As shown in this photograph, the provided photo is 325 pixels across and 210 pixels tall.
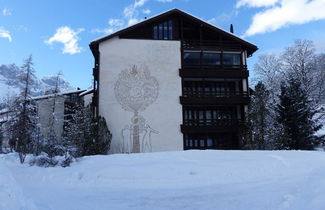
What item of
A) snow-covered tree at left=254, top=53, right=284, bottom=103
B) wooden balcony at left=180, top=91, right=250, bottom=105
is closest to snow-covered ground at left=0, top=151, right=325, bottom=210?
wooden balcony at left=180, top=91, right=250, bottom=105

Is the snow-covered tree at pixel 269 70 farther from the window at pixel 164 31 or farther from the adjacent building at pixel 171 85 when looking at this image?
the window at pixel 164 31

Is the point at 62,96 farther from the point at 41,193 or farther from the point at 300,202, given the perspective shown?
the point at 300,202

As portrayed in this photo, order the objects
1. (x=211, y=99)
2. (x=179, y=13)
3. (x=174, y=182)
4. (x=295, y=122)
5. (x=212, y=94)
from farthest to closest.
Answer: (x=179, y=13) → (x=212, y=94) → (x=211, y=99) → (x=295, y=122) → (x=174, y=182)

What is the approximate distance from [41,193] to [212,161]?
8.20 metres

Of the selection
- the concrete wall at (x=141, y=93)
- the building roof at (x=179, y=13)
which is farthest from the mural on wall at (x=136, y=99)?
the building roof at (x=179, y=13)

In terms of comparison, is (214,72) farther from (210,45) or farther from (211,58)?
(210,45)

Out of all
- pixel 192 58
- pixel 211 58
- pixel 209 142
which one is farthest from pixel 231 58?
pixel 209 142

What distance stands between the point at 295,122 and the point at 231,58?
9127 millimetres

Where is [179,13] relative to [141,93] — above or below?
above

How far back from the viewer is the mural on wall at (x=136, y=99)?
2461cm

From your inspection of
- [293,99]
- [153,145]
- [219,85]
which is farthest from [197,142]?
[293,99]

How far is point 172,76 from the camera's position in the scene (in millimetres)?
26344

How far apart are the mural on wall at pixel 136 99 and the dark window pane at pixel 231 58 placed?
762cm

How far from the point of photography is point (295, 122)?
2270 centimetres
